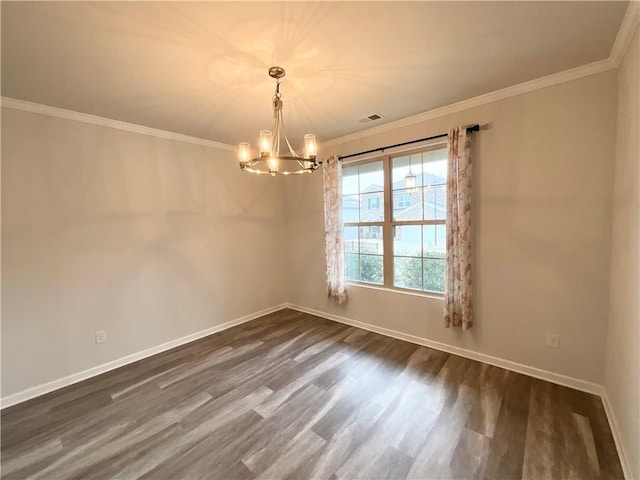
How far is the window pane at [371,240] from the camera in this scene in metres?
3.51

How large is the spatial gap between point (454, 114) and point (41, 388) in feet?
15.5

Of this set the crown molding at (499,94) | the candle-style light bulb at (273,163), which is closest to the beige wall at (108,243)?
the candle-style light bulb at (273,163)

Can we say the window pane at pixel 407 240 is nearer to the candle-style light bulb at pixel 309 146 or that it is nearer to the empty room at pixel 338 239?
the empty room at pixel 338 239

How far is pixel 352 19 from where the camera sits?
1529mm

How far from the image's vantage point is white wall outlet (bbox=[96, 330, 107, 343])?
2723mm

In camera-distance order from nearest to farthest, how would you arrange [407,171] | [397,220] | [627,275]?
[627,275] → [407,171] → [397,220]

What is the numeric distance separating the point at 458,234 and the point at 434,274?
59 centimetres

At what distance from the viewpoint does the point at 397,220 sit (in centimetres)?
331

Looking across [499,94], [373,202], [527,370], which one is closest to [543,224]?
[499,94]

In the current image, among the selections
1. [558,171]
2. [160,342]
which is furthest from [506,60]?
[160,342]

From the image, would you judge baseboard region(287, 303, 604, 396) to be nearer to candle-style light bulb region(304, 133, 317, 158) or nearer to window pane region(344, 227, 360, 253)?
window pane region(344, 227, 360, 253)

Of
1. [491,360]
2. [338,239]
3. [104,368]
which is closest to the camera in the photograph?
[491,360]

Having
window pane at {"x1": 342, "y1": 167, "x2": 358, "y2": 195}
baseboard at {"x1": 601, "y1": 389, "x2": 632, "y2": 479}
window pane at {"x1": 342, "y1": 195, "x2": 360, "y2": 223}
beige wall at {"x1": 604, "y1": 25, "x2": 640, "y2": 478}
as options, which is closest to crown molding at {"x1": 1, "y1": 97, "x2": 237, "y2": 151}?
window pane at {"x1": 342, "y1": 167, "x2": 358, "y2": 195}

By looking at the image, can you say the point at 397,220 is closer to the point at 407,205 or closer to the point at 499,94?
the point at 407,205
